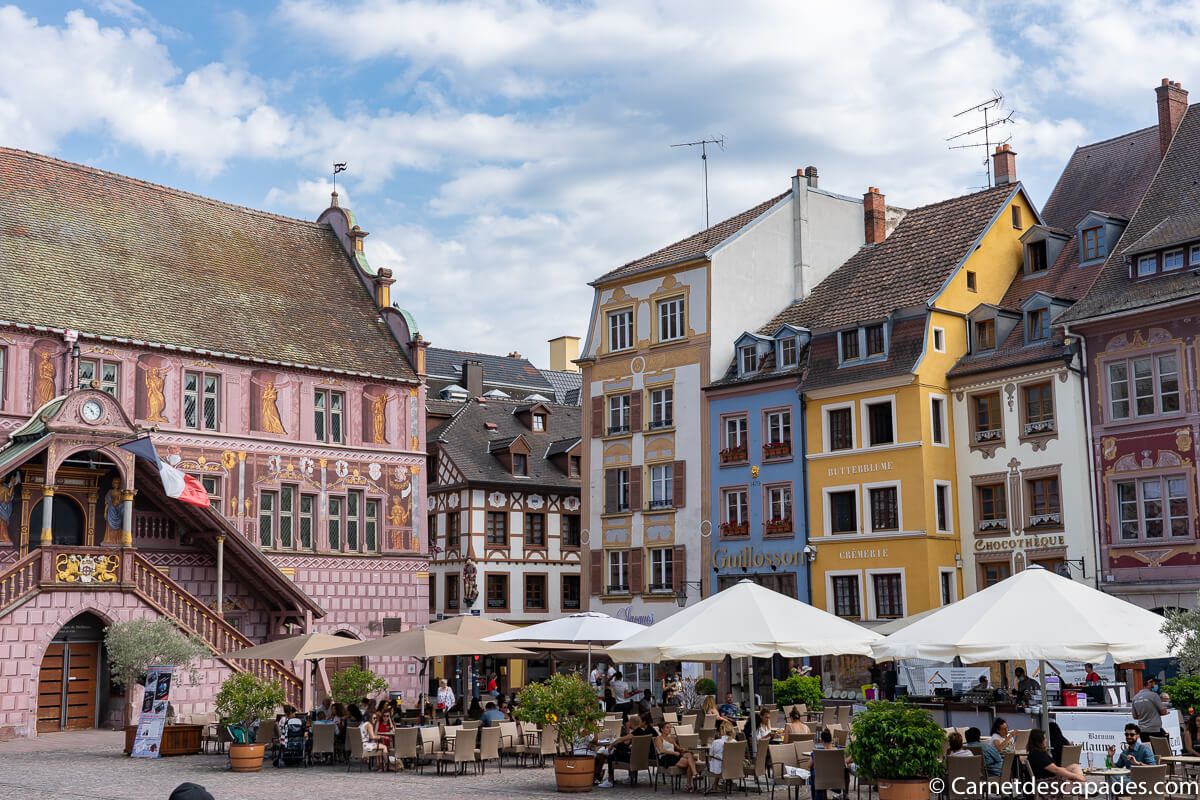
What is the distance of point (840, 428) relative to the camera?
126 feet

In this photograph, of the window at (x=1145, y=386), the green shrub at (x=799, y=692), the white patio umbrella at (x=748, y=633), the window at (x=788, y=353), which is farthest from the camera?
the window at (x=788, y=353)

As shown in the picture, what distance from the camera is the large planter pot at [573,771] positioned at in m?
19.5

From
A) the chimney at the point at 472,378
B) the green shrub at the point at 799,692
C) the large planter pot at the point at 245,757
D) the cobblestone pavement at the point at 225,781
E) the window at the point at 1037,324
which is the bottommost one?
the cobblestone pavement at the point at 225,781

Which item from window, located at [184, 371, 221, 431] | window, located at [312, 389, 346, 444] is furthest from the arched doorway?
window, located at [312, 389, 346, 444]

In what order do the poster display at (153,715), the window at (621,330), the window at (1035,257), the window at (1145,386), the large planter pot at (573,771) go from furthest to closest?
the window at (621,330) < the window at (1035,257) < the window at (1145,386) < the poster display at (153,715) < the large planter pot at (573,771)

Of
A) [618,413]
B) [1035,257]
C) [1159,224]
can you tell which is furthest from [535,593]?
[1159,224]

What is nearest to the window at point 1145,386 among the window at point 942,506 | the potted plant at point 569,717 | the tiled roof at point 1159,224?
the tiled roof at point 1159,224

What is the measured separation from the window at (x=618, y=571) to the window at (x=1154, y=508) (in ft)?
51.5

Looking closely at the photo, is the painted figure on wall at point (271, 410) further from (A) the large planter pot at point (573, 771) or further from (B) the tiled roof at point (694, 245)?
(A) the large planter pot at point (573, 771)

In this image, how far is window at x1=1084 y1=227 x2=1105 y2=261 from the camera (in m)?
36.7

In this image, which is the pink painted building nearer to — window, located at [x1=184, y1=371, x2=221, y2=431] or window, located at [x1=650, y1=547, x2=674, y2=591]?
window, located at [x1=184, y1=371, x2=221, y2=431]

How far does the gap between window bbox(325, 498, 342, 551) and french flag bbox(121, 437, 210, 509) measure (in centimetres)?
637

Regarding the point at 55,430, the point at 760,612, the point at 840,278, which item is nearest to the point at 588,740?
the point at 760,612

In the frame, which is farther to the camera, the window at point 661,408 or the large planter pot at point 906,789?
the window at point 661,408
